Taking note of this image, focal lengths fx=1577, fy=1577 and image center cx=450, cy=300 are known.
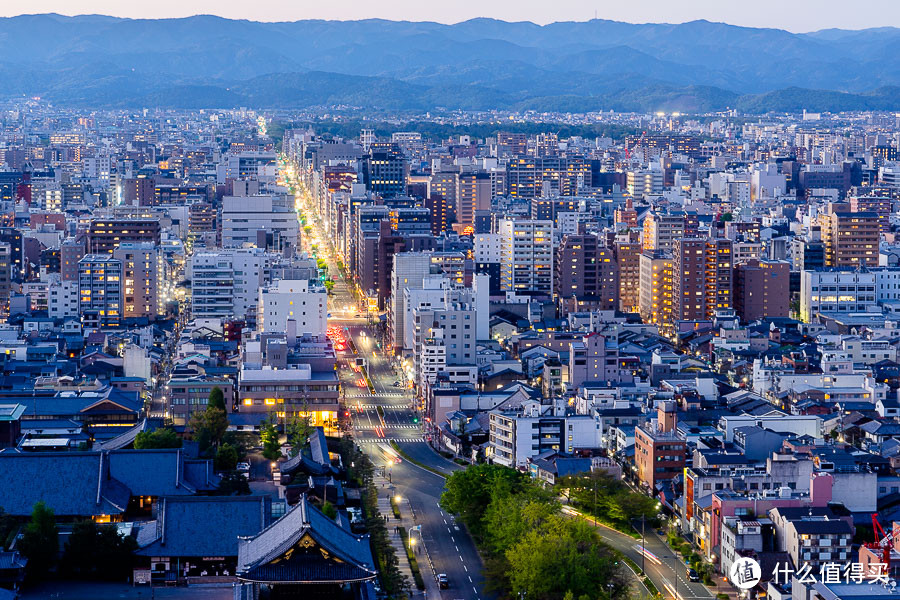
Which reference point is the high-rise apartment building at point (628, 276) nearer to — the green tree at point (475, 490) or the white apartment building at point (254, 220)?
the white apartment building at point (254, 220)

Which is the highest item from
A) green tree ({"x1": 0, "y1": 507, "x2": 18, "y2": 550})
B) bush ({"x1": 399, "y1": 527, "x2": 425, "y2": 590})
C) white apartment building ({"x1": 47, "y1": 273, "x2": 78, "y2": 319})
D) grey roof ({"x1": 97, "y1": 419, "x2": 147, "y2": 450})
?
white apartment building ({"x1": 47, "y1": 273, "x2": 78, "y2": 319})

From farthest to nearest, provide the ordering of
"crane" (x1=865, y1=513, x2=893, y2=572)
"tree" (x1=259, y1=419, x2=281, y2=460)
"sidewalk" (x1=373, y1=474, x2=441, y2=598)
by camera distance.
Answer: "tree" (x1=259, y1=419, x2=281, y2=460)
"sidewalk" (x1=373, y1=474, x2=441, y2=598)
"crane" (x1=865, y1=513, x2=893, y2=572)

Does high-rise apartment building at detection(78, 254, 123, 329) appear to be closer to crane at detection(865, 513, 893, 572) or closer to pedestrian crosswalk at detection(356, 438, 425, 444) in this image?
pedestrian crosswalk at detection(356, 438, 425, 444)

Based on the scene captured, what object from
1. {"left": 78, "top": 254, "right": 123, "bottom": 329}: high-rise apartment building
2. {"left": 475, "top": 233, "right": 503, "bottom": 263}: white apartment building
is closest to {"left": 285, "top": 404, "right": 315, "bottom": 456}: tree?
{"left": 78, "top": 254, "right": 123, "bottom": 329}: high-rise apartment building

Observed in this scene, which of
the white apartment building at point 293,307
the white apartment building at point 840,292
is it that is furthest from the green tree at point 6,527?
the white apartment building at point 840,292

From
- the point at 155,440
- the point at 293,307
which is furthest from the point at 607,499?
the point at 293,307

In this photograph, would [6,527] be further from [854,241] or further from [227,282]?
[854,241]
